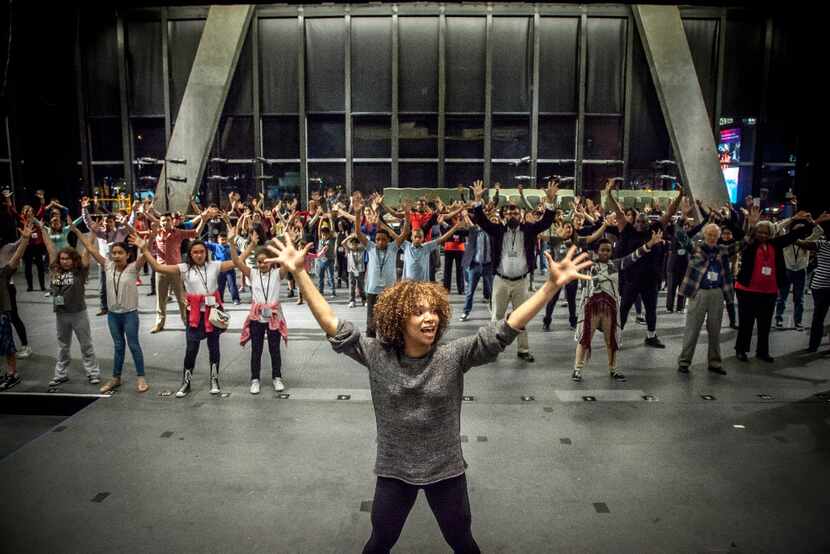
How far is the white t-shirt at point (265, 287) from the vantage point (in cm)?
689

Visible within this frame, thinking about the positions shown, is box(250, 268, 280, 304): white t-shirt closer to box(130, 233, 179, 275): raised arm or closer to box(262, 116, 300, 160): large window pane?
box(130, 233, 179, 275): raised arm

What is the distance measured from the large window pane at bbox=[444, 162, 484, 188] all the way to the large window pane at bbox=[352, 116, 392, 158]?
224 centimetres

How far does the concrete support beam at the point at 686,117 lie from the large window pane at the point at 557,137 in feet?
10.4

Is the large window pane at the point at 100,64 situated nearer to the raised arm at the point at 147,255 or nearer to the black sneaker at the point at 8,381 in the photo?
the black sneaker at the point at 8,381

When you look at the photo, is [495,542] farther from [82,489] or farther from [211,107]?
[211,107]

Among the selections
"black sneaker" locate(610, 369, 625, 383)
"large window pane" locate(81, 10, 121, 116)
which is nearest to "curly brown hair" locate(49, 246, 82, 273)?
"black sneaker" locate(610, 369, 625, 383)

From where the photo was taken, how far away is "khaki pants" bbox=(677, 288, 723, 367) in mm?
7738

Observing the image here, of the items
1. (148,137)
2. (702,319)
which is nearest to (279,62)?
(148,137)

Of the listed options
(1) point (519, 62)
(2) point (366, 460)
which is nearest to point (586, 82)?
(1) point (519, 62)

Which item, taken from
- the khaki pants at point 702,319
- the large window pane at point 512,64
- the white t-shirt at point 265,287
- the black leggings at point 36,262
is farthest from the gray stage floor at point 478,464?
the large window pane at point 512,64

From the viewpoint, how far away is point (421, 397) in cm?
285

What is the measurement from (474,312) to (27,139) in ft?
58.1

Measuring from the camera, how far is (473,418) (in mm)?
6328

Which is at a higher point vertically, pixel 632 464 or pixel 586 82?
pixel 586 82
